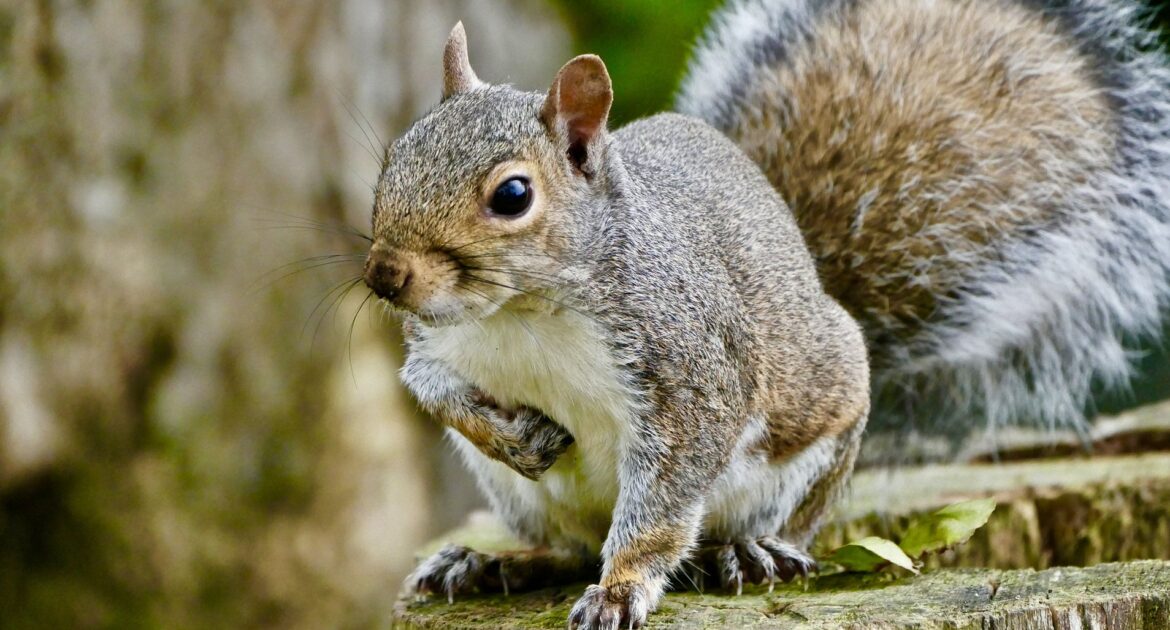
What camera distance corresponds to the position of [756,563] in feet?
6.69

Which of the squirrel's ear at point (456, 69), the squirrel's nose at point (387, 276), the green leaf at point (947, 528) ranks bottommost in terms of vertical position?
the green leaf at point (947, 528)

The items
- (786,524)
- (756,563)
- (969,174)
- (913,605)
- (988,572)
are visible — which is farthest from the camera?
(969,174)

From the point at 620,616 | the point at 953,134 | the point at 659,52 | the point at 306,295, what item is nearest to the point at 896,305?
the point at 953,134

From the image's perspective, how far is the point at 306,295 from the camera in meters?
3.89

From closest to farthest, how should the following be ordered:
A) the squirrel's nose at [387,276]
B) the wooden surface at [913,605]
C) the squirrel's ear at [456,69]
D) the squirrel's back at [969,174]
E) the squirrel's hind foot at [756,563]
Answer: the squirrel's nose at [387,276] < the wooden surface at [913,605] < the squirrel's ear at [456,69] < the squirrel's hind foot at [756,563] < the squirrel's back at [969,174]

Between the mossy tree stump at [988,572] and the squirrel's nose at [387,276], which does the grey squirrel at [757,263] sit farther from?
the mossy tree stump at [988,572]

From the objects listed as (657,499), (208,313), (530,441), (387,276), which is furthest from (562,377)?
(208,313)

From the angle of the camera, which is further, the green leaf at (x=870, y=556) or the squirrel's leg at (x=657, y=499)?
the green leaf at (x=870, y=556)

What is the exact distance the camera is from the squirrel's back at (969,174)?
2.43 meters

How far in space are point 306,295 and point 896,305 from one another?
6.62ft

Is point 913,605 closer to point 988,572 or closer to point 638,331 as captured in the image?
point 988,572

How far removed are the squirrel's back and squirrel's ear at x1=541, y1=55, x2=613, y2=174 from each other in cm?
79

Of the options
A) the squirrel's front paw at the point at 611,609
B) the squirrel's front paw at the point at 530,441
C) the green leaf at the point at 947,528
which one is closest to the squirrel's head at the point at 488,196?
the squirrel's front paw at the point at 530,441

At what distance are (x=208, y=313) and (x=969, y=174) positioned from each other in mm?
2260
